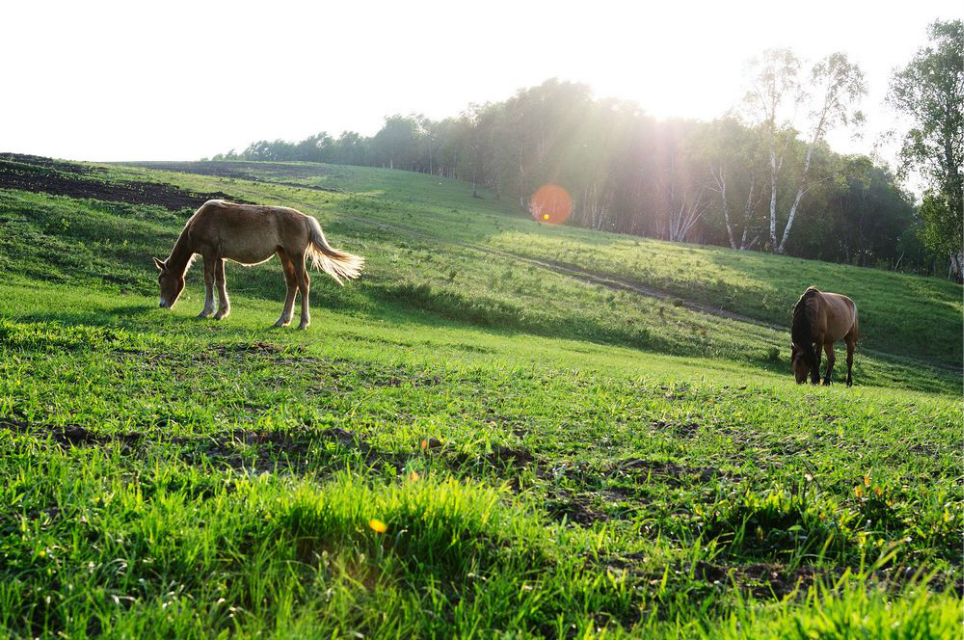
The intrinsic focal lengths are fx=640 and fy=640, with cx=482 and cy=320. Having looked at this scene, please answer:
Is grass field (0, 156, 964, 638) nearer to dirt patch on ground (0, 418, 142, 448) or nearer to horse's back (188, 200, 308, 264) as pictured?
dirt patch on ground (0, 418, 142, 448)

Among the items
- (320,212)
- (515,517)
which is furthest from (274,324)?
(320,212)

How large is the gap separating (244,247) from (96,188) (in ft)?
75.8

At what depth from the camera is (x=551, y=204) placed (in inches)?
3226

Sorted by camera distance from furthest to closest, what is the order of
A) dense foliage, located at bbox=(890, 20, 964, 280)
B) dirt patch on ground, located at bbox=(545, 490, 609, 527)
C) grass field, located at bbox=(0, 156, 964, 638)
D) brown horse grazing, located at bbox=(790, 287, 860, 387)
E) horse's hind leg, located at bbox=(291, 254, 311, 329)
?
dense foliage, located at bbox=(890, 20, 964, 280), brown horse grazing, located at bbox=(790, 287, 860, 387), horse's hind leg, located at bbox=(291, 254, 311, 329), dirt patch on ground, located at bbox=(545, 490, 609, 527), grass field, located at bbox=(0, 156, 964, 638)

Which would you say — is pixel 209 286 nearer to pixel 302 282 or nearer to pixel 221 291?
pixel 221 291

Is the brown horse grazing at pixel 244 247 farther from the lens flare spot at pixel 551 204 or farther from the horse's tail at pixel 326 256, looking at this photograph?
the lens flare spot at pixel 551 204

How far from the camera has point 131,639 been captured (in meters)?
2.95

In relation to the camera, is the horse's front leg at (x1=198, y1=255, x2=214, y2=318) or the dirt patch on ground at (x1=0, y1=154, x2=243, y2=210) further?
the dirt patch on ground at (x1=0, y1=154, x2=243, y2=210)

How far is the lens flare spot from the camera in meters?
80.2

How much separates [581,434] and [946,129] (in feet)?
150

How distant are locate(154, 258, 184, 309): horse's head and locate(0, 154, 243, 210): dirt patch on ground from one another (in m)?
16.6

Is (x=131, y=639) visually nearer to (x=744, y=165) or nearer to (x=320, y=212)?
(x=320, y=212)

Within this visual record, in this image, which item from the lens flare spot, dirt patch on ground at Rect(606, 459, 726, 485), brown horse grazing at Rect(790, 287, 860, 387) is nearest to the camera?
dirt patch on ground at Rect(606, 459, 726, 485)

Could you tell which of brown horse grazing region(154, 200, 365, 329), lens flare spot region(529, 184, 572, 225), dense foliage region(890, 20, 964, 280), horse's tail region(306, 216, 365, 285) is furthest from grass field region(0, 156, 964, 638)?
lens flare spot region(529, 184, 572, 225)
